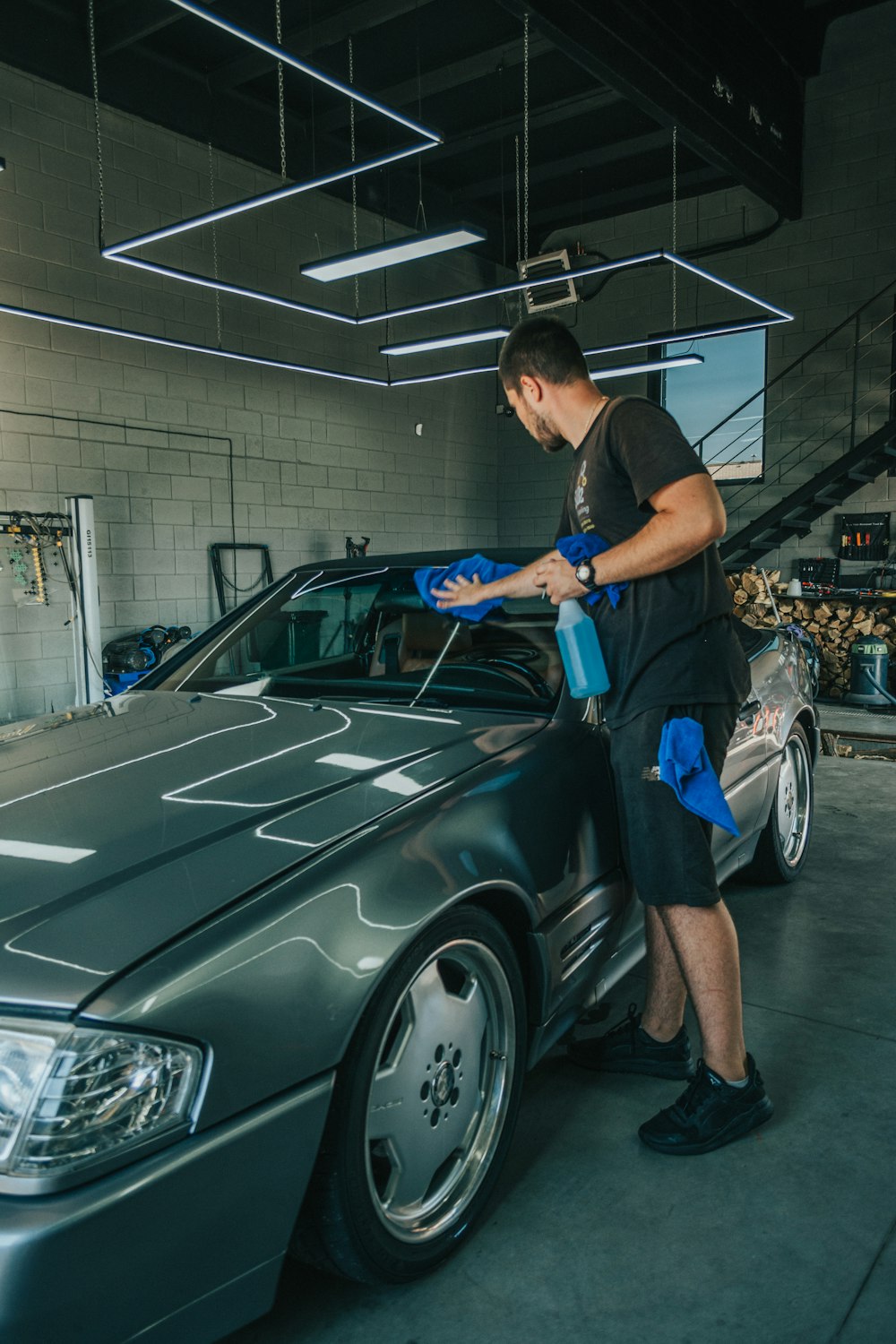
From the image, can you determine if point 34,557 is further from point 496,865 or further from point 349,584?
point 496,865

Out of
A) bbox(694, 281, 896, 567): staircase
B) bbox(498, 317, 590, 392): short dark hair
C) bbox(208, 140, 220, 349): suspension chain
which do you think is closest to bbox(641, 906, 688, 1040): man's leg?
bbox(498, 317, 590, 392): short dark hair

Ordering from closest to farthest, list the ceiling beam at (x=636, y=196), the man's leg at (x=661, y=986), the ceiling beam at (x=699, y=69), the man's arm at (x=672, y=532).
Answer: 1. the man's arm at (x=672, y=532)
2. the man's leg at (x=661, y=986)
3. the ceiling beam at (x=699, y=69)
4. the ceiling beam at (x=636, y=196)

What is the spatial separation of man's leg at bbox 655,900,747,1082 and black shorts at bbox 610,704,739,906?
4cm

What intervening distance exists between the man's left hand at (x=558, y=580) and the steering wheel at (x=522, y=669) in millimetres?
299

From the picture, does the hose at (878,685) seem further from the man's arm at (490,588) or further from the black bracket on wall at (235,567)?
the man's arm at (490,588)

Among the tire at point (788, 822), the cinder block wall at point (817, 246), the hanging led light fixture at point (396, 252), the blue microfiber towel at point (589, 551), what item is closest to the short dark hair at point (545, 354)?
the blue microfiber towel at point (589, 551)

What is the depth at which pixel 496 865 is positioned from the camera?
5.24 feet

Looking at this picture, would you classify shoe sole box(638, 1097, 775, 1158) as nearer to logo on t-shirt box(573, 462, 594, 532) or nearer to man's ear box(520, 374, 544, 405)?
logo on t-shirt box(573, 462, 594, 532)

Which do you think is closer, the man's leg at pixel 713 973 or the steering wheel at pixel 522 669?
the man's leg at pixel 713 973

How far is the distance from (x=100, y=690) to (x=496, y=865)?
706 cm

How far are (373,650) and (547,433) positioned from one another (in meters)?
0.90

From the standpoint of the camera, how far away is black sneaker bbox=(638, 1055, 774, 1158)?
6.19 feet

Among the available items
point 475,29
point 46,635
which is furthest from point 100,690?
point 475,29

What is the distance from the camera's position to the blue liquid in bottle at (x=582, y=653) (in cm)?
190
